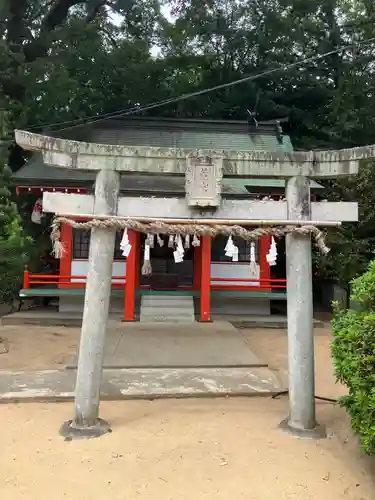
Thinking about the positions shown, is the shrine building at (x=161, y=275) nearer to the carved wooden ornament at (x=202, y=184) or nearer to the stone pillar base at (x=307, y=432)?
the carved wooden ornament at (x=202, y=184)

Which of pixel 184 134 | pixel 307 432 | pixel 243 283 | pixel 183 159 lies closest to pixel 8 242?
pixel 183 159

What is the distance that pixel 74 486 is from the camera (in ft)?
11.2

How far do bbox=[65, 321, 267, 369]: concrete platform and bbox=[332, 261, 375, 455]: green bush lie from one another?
11.0ft

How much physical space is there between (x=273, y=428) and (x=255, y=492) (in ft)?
3.99

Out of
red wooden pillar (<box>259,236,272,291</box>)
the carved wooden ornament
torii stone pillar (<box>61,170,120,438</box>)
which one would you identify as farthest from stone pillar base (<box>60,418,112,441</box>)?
red wooden pillar (<box>259,236,272,291</box>)

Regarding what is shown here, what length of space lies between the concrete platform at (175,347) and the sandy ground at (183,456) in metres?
1.59

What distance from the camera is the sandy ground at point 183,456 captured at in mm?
3395

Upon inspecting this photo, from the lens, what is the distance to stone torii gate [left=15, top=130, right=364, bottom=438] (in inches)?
173

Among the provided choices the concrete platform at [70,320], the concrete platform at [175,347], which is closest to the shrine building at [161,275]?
the concrete platform at [70,320]

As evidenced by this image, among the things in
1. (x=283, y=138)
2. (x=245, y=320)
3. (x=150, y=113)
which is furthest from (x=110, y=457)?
(x=150, y=113)

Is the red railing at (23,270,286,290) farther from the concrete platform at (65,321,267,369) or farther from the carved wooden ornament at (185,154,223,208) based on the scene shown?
the carved wooden ornament at (185,154,223,208)

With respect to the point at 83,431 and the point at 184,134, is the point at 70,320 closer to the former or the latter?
the point at 83,431

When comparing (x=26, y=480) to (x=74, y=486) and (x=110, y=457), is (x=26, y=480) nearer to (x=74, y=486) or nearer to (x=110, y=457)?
(x=74, y=486)

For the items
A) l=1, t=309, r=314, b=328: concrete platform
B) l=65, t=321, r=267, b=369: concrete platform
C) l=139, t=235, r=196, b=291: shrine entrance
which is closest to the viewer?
l=65, t=321, r=267, b=369: concrete platform
